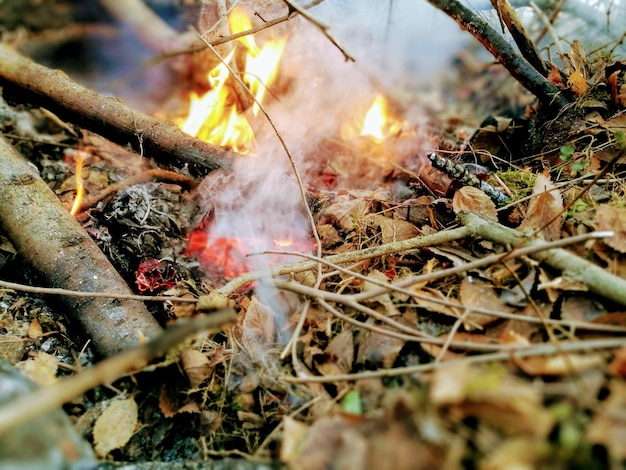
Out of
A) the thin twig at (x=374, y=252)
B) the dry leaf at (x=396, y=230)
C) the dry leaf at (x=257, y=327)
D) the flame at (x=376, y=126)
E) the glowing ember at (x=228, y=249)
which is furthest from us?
the flame at (x=376, y=126)

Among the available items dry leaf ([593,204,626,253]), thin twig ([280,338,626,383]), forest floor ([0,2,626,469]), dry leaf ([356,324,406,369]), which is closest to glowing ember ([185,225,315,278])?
forest floor ([0,2,626,469])

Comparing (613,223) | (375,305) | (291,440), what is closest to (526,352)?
(375,305)

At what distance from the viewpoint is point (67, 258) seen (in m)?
2.30

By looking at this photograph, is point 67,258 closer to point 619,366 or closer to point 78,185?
point 78,185

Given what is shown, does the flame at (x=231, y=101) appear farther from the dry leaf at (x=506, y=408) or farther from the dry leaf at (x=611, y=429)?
the dry leaf at (x=611, y=429)

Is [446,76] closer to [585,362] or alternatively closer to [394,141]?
[394,141]

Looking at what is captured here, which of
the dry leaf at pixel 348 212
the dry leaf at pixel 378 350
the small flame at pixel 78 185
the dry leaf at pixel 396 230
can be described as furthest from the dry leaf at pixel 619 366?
the small flame at pixel 78 185

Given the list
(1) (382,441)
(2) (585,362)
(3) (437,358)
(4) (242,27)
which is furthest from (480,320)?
(4) (242,27)

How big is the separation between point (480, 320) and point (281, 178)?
1.85 m

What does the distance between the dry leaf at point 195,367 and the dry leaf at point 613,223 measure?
6.46 feet

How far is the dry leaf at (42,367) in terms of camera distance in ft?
6.23

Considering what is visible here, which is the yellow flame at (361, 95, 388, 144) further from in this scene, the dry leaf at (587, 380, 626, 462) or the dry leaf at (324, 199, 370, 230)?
the dry leaf at (587, 380, 626, 462)

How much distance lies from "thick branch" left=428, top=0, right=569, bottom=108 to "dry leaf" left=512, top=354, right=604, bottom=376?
2424 mm

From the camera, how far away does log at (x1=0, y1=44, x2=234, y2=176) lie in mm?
3080
